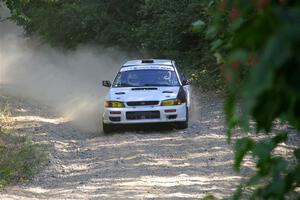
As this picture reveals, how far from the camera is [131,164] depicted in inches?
397

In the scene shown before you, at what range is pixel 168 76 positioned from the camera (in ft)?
47.2

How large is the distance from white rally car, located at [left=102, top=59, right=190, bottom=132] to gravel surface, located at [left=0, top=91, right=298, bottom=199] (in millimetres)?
333

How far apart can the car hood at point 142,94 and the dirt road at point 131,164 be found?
78cm

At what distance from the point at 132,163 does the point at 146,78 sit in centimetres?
438

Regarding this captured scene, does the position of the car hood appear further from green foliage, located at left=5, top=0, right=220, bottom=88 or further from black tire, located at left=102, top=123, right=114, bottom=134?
green foliage, located at left=5, top=0, right=220, bottom=88

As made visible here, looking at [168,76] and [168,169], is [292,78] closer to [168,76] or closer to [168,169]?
[168,169]

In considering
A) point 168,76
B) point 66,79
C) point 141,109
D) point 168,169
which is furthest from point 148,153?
point 66,79

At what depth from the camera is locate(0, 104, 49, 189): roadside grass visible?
30.8 ft

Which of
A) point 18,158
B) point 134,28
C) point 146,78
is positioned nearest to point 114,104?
point 146,78

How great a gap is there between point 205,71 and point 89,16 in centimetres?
860

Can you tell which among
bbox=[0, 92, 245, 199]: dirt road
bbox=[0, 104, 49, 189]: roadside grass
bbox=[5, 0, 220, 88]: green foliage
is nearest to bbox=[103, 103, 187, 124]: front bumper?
bbox=[0, 92, 245, 199]: dirt road

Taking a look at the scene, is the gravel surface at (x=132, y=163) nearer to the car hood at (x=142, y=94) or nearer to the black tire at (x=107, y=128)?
the black tire at (x=107, y=128)

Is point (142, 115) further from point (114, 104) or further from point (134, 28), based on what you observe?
→ point (134, 28)

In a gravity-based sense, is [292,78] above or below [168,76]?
below
